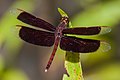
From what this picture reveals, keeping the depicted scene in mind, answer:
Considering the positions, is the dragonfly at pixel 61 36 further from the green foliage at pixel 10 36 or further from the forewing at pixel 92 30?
the green foliage at pixel 10 36

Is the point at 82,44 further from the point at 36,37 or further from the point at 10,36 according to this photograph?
the point at 10,36

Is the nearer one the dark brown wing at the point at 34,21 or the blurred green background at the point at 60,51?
the dark brown wing at the point at 34,21

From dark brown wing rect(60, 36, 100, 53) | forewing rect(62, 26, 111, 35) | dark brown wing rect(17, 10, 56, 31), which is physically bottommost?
dark brown wing rect(60, 36, 100, 53)

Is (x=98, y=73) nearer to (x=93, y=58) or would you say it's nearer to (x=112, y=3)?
(x=93, y=58)

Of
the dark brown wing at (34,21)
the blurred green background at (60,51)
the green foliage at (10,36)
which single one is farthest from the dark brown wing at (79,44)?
the green foliage at (10,36)

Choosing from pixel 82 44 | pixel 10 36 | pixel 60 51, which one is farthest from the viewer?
pixel 60 51

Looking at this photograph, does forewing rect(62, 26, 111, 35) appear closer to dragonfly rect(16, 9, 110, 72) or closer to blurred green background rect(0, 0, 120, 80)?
dragonfly rect(16, 9, 110, 72)

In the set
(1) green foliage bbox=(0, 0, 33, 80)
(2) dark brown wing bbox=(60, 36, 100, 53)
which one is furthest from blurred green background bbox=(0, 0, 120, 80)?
(2) dark brown wing bbox=(60, 36, 100, 53)

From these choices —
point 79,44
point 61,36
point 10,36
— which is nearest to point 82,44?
point 79,44

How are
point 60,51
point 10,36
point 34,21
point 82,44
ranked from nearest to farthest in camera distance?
point 82,44 < point 34,21 < point 10,36 < point 60,51
